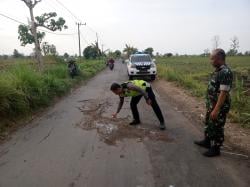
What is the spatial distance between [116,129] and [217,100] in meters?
2.83

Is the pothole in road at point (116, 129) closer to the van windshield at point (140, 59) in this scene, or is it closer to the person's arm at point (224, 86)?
the person's arm at point (224, 86)

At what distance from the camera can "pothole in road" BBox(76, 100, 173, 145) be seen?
6.26 metres

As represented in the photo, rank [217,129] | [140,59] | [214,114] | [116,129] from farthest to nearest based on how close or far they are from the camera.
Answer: [140,59] < [116,129] < [217,129] < [214,114]

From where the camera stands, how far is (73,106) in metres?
10.2

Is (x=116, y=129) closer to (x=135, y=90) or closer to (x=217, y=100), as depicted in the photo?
(x=135, y=90)

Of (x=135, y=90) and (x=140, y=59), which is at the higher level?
(x=140, y=59)

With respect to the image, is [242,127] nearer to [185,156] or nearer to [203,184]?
[185,156]

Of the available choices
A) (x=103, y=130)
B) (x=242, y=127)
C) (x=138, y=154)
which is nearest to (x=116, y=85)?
(x=103, y=130)

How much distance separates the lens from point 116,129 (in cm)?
696

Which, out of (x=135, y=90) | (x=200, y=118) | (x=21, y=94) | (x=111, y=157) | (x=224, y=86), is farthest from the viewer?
(x=21, y=94)

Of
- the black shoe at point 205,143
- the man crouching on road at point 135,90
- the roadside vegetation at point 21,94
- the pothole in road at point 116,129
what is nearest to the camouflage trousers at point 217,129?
the black shoe at point 205,143

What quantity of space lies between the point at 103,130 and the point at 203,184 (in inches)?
131

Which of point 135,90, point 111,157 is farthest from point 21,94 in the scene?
point 111,157

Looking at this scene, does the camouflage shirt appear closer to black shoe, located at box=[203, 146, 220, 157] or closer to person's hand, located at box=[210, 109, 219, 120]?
person's hand, located at box=[210, 109, 219, 120]
